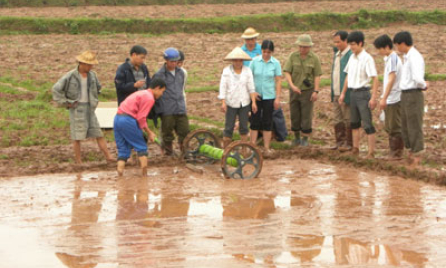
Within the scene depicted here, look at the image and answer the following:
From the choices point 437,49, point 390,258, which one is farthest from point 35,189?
point 437,49

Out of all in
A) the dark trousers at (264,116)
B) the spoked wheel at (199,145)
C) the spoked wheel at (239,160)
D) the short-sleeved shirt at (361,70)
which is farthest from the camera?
the dark trousers at (264,116)

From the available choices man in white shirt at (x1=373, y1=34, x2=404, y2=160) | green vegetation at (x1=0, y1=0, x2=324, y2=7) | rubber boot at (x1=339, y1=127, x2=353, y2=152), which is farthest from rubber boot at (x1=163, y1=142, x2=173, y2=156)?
green vegetation at (x1=0, y1=0, x2=324, y2=7)

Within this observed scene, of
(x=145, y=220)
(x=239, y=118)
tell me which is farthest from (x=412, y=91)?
(x=145, y=220)

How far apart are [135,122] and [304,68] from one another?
3.08 m

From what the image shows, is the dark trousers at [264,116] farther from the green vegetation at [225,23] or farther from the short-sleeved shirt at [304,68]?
the green vegetation at [225,23]

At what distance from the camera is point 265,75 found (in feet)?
34.3

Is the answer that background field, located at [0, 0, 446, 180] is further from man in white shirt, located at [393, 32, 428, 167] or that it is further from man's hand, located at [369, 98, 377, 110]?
man's hand, located at [369, 98, 377, 110]

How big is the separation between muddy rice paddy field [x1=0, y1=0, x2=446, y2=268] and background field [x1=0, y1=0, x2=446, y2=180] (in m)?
0.08

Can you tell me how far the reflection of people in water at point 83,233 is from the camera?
5977mm

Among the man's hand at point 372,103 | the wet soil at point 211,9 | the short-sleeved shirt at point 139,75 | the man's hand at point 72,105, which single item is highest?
the wet soil at point 211,9

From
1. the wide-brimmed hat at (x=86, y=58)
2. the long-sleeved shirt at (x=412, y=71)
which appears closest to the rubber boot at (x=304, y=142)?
the long-sleeved shirt at (x=412, y=71)

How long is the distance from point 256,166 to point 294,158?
147 cm

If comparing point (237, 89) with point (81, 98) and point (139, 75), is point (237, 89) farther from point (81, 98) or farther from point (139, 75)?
point (81, 98)

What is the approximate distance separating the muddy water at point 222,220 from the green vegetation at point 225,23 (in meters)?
17.0
